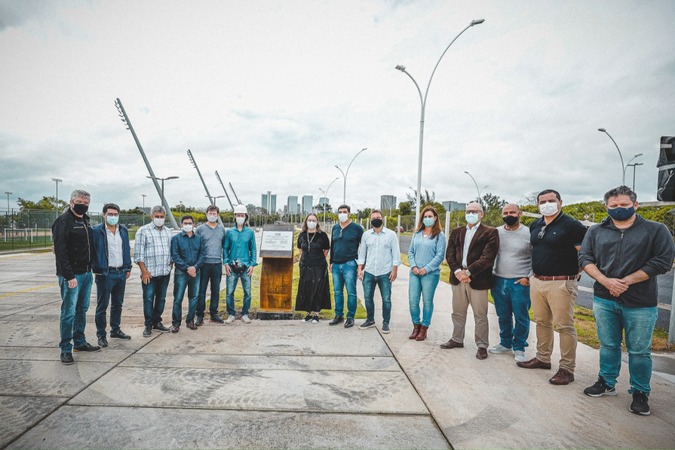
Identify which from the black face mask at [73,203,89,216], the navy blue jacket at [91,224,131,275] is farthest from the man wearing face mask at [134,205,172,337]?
the black face mask at [73,203,89,216]

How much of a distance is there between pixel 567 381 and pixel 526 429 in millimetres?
1276

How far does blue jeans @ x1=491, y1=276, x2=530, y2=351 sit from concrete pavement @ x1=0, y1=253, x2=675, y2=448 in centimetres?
32

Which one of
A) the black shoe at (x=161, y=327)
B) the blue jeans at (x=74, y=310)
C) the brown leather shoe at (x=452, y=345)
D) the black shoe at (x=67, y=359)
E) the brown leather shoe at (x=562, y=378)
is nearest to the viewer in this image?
the brown leather shoe at (x=562, y=378)

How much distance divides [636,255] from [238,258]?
5.22 m

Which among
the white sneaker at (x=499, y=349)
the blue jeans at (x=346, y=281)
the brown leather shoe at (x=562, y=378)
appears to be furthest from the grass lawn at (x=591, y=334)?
the blue jeans at (x=346, y=281)

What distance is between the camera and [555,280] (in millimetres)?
4262

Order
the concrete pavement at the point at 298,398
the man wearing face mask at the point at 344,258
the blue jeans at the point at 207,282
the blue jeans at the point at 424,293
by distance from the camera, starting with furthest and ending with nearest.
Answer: the man wearing face mask at the point at 344,258 → the blue jeans at the point at 207,282 → the blue jeans at the point at 424,293 → the concrete pavement at the point at 298,398

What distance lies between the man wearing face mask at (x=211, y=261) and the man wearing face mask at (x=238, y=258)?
5.5 inches

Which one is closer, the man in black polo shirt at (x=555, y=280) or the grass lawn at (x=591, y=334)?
the man in black polo shirt at (x=555, y=280)

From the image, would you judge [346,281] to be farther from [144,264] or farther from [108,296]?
[108,296]

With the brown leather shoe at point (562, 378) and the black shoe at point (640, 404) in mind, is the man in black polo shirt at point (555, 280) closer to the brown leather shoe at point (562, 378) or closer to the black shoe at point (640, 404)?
the brown leather shoe at point (562, 378)

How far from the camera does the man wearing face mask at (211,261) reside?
19.7ft

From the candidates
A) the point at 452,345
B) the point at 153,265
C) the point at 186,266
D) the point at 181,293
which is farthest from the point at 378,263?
the point at 153,265

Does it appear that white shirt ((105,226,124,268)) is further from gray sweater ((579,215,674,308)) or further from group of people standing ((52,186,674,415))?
gray sweater ((579,215,674,308))
